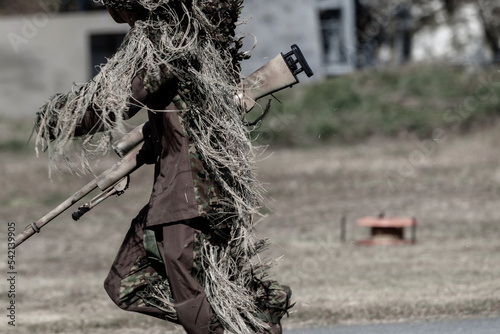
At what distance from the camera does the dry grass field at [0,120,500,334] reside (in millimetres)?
7105

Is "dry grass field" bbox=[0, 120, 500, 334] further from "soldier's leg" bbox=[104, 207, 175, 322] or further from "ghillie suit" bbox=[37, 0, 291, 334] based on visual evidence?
"soldier's leg" bbox=[104, 207, 175, 322]

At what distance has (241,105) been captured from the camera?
452 cm

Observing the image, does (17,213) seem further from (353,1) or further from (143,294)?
(353,1)

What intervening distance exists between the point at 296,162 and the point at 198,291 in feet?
43.2

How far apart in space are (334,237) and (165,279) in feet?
23.8

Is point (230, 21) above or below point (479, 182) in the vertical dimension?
above

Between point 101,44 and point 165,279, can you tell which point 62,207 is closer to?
point 165,279

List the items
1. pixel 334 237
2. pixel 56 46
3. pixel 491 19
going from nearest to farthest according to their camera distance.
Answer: pixel 334 237 → pixel 56 46 → pixel 491 19

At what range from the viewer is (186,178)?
4.27 meters

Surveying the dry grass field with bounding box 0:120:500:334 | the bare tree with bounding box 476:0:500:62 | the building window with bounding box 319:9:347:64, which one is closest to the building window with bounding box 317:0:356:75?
the building window with bounding box 319:9:347:64

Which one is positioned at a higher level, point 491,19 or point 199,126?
point 491,19

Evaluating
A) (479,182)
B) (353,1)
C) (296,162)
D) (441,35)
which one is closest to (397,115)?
(296,162)

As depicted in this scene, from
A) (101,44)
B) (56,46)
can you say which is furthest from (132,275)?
(101,44)

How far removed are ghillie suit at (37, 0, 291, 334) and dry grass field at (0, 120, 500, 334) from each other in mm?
323
